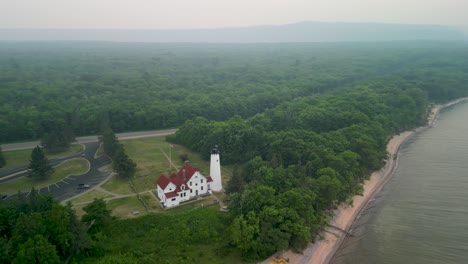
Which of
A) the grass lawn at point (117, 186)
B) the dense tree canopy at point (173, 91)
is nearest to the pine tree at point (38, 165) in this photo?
the grass lawn at point (117, 186)

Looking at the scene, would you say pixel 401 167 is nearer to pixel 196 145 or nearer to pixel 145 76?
pixel 196 145

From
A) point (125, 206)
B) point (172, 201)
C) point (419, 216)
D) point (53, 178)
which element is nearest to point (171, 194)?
point (172, 201)

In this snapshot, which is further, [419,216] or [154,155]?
Answer: [154,155]

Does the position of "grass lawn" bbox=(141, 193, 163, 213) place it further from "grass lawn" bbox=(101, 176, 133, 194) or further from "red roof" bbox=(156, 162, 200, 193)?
"grass lawn" bbox=(101, 176, 133, 194)

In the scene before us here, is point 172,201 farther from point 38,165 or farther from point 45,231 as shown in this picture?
point 38,165

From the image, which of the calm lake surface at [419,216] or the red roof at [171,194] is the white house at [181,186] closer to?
the red roof at [171,194]

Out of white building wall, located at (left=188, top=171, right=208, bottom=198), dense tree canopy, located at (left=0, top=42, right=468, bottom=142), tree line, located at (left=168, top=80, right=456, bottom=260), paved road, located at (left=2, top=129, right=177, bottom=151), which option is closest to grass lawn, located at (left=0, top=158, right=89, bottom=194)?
dense tree canopy, located at (left=0, top=42, right=468, bottom=142)
